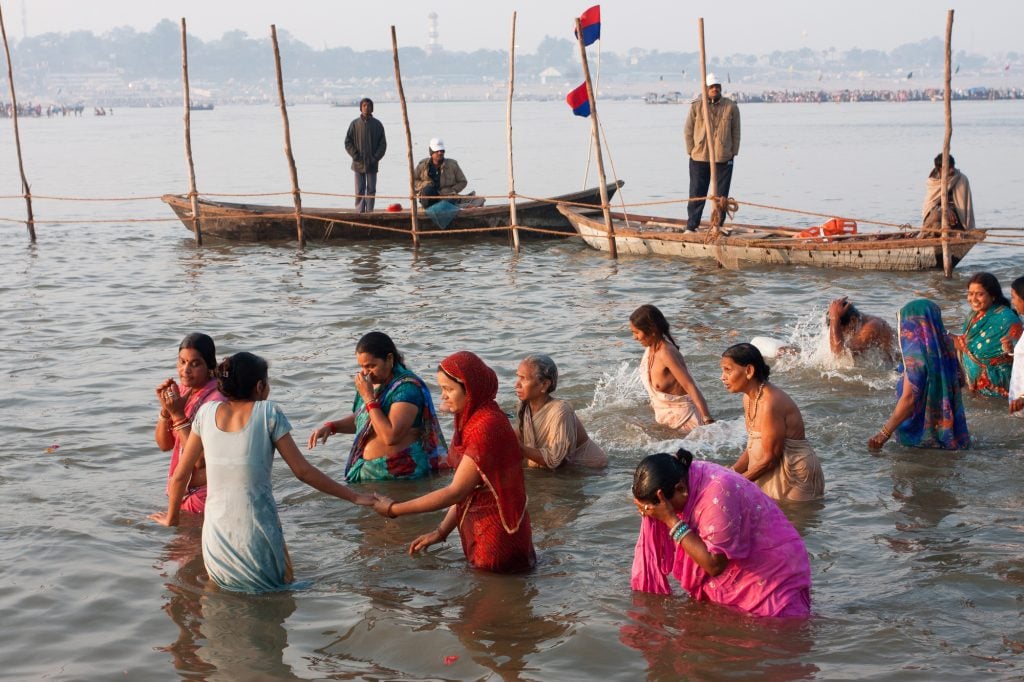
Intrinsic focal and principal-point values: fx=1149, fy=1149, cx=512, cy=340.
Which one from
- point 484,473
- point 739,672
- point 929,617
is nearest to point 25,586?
point 484,473

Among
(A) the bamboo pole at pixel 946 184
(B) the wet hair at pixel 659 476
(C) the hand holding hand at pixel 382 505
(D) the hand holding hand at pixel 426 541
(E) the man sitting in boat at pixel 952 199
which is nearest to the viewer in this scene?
(B) the wet hair at pixel 659 476

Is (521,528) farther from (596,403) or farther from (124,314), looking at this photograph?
(124,314)

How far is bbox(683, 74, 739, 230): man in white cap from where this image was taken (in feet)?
48.9

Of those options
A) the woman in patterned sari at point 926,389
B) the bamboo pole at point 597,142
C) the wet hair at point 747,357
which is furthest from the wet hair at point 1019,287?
the bamboo pole at point 597,142

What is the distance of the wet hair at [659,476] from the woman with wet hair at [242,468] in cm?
132

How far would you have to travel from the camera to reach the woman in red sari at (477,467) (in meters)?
4.82

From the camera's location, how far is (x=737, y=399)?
898cm

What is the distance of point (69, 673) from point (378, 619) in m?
1.29

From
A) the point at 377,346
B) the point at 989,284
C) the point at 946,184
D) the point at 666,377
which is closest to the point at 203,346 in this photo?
the point at 377,346

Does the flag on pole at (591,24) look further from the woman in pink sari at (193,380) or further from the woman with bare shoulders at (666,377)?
the woman in pink sari at (193,380)

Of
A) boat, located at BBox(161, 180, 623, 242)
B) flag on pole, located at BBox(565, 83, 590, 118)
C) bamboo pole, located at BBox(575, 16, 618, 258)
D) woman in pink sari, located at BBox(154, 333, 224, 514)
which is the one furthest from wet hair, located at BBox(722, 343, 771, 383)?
boat, located at BBox(161, 180, 623, 242)

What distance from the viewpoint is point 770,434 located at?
225 inches

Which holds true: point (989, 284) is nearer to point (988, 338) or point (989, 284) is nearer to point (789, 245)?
point (988, 338)

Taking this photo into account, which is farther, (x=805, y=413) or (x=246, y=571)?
A: (x=805, y=413)
